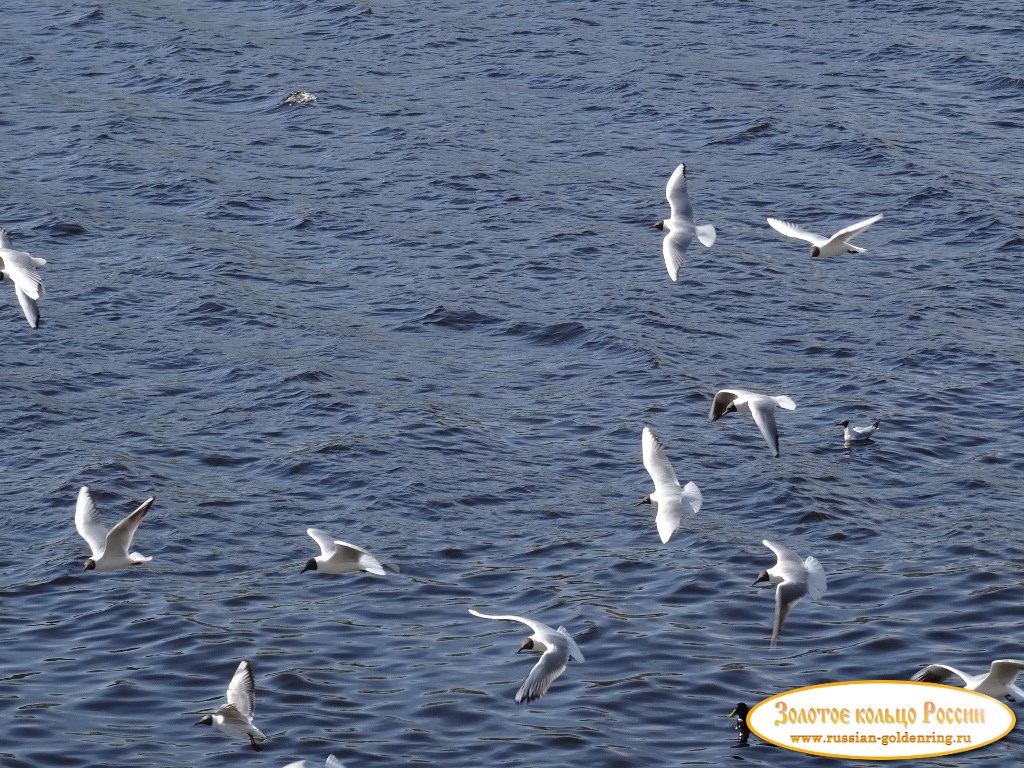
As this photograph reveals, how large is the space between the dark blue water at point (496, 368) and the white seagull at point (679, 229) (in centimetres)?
360

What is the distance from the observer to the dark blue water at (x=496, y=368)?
18000 mm

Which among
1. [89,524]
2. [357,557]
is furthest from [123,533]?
[357,557]

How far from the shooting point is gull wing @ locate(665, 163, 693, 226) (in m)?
21.3

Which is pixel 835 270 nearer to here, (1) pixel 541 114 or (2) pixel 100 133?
(1) pixel 541 114

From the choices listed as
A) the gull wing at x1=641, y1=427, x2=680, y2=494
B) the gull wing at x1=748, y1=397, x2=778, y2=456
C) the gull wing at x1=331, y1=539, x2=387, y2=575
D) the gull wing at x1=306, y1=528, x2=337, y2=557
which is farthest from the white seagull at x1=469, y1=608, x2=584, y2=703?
the gull wing at x1=748, y1=397, x2=778, y2=456

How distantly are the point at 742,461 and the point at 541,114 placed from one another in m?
17.6

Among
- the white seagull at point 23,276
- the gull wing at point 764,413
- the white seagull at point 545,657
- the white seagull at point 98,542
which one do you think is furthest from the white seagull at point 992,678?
the white seagull at point 23,276

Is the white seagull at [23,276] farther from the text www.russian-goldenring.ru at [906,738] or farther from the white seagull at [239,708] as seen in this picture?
the text www.russian-goldenring.ru at [906,738]

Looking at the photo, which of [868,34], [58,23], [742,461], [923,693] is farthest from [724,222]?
[58,23]

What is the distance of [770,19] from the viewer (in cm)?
4553

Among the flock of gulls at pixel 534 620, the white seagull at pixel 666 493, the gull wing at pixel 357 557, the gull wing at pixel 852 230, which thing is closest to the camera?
the flock of gulls at pixel 534 620

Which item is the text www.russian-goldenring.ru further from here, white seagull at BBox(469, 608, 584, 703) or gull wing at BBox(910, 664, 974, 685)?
white seagull at BBox(469, 608, 584, 703)

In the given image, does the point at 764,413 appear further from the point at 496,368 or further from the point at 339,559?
the point at 496,368

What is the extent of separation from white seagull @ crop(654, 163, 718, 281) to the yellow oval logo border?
5.08 m
